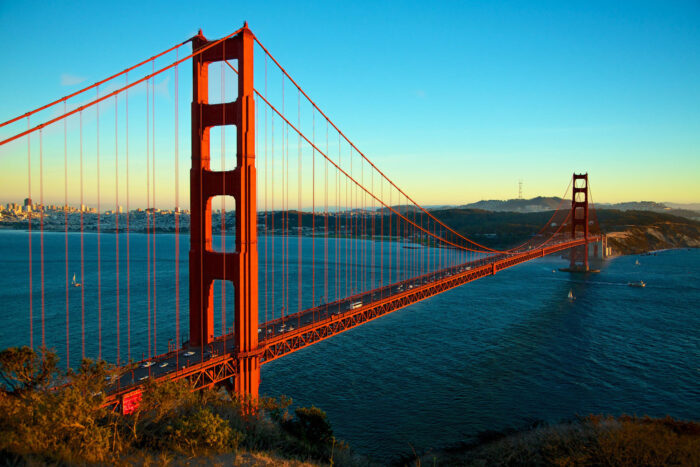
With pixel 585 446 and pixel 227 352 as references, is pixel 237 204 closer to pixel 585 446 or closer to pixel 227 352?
pixel 227 352

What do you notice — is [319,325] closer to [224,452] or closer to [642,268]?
[224,452]

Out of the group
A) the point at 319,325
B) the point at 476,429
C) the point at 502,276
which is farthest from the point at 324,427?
the point at 502,276

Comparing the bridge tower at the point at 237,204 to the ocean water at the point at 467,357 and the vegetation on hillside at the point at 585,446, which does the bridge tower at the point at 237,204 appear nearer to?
the ocean water at the point at 467,357

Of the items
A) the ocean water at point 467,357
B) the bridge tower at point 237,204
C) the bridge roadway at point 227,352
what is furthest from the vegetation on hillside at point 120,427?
the ocean water at point 467,357

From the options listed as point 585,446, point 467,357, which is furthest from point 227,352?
point 467,357

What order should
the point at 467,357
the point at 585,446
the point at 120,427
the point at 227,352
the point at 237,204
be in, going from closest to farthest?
the point at 120,427, the point at 585,446, the point at 237,204, the point at 227,352, the point at 467,357

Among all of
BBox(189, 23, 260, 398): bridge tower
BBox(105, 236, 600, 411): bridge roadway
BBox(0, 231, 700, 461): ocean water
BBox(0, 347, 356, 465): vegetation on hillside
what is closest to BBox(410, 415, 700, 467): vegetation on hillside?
BBox(0, 231, 700, 461): ocean water
